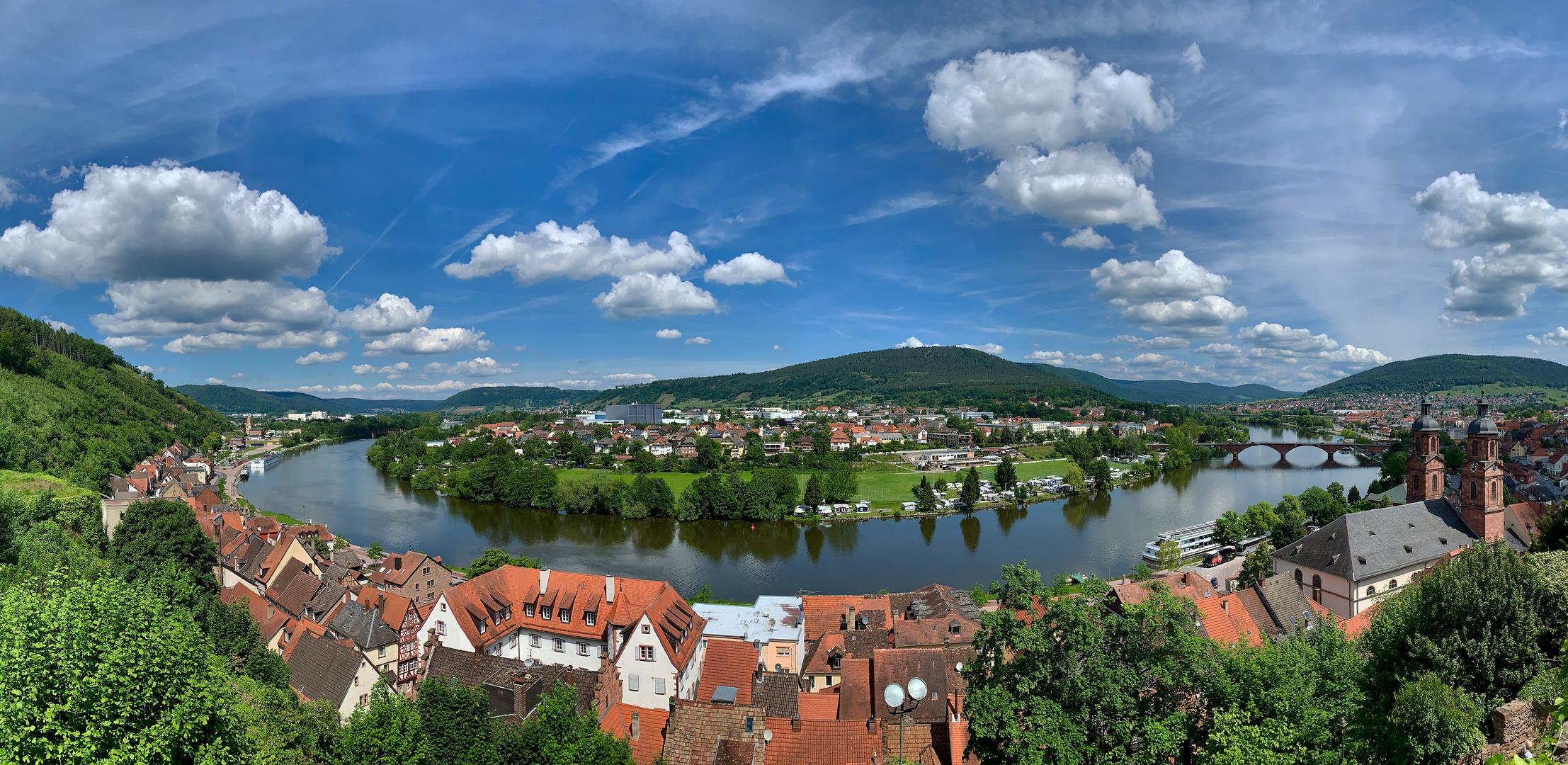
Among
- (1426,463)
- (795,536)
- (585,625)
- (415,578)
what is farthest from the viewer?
(795,536)

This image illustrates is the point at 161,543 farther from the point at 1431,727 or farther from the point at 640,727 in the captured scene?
the point at 1431,727

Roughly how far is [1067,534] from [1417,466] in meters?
16.9

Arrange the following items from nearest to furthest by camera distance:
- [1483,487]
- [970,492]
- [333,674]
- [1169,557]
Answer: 1. [333,674]
2. [1483,487]
3. [1169,557]
4. [970,492]

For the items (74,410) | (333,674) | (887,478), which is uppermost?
(74,410)

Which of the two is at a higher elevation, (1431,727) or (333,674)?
(1431,727)

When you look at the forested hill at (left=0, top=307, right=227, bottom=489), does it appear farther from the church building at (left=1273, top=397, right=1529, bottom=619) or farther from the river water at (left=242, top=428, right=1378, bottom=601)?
the church building at (left=1273, top=397, right=1529, bottom=619)

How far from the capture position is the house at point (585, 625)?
51.4 feet

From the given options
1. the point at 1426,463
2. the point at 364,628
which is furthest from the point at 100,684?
the point at 1426,463

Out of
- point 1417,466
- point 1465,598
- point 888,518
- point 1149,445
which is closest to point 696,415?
point 1149,445

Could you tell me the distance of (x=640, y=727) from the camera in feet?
42.9

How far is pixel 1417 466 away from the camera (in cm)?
2788

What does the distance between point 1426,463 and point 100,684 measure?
38.7m

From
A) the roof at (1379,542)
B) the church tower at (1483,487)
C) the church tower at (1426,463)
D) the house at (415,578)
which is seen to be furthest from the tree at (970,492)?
the house at (415,578)

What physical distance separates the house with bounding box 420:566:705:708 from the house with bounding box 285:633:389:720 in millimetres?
2473
